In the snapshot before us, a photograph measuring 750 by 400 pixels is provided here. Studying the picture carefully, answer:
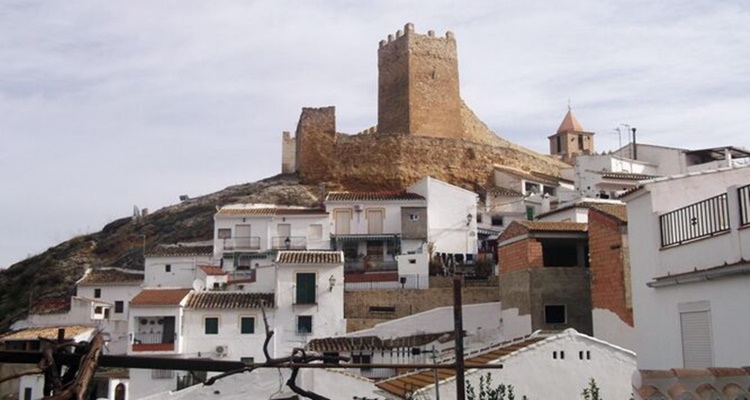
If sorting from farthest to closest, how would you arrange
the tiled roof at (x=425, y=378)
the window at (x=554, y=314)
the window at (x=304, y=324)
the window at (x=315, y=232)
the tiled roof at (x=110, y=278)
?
1. the window at (x=315, y=232)
2. the tiled roof at (x=110, y=278)
3. the window at (x=304, y=324)
4. the window at (x=554, y=314)
5. the tiled roof at (x=425, y=378)

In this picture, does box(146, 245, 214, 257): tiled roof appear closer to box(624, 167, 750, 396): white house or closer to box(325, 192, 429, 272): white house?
box(325, 192, 429, 272): white house

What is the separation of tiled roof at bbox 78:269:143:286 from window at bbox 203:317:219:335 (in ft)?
26.5

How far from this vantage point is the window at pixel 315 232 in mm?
36969

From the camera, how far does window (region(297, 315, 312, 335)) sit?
29.4m

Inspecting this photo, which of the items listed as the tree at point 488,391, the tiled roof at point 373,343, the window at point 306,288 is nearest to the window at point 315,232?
the window at point 306,288

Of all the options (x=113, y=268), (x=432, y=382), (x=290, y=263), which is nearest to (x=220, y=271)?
(x=290, y=263)

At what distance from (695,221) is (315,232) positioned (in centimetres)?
2665

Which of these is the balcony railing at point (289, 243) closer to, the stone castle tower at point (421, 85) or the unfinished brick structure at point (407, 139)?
the unfinished brick structure at point (407, 139)

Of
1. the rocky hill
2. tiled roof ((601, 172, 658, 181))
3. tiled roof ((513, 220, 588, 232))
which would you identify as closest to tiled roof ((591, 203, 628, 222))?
tiled roof ((513, 220, 588, 232))

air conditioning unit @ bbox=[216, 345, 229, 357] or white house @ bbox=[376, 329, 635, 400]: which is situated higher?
white house @ bbox=[376, 329, 635, 400]

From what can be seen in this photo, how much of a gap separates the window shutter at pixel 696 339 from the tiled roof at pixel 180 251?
27.2 m

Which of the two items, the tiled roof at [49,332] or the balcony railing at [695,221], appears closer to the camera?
the balcony railing at [695,221]

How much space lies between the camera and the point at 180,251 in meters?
35.7

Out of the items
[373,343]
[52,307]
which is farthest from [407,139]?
[373,343]
